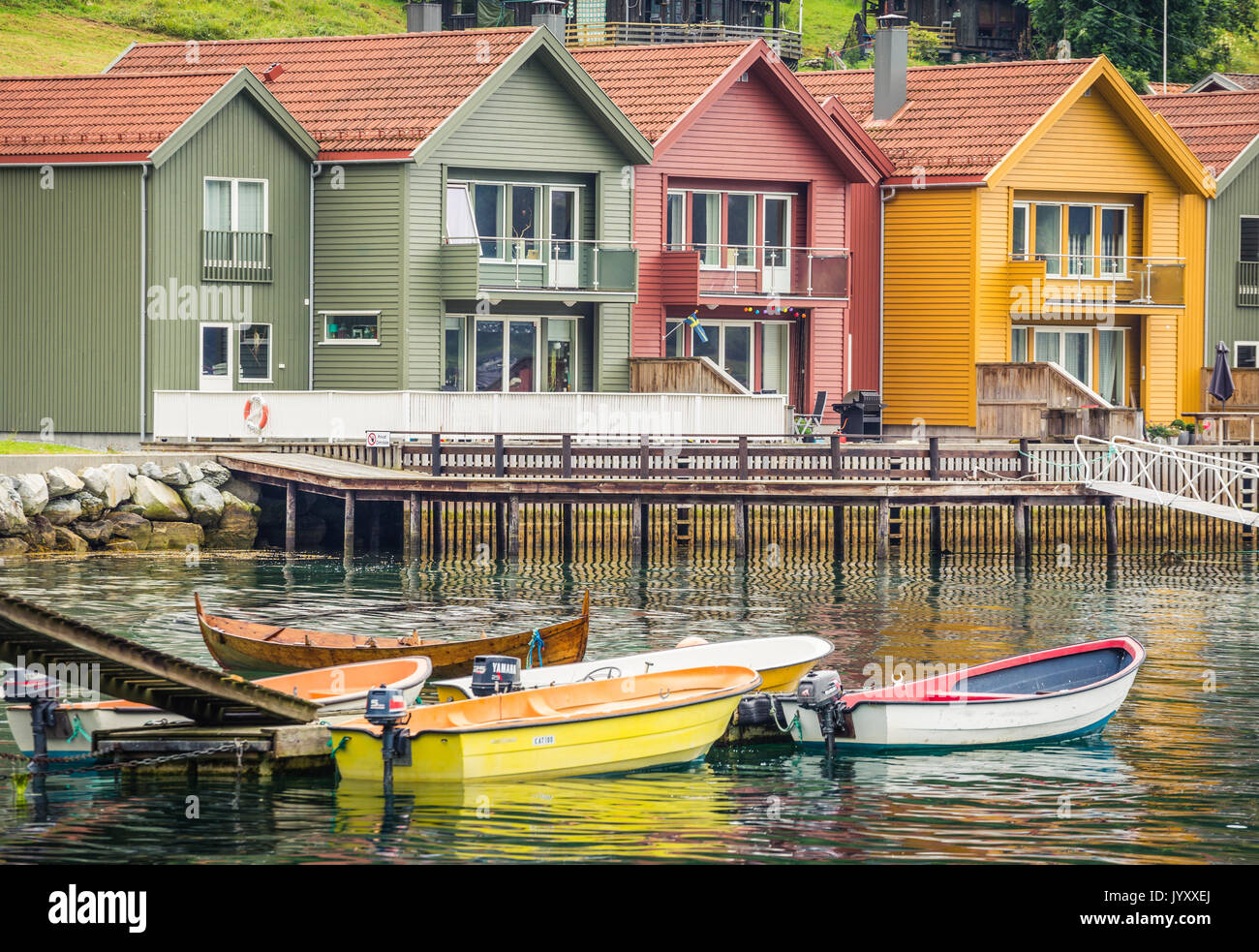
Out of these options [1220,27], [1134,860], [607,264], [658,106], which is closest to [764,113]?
[658,106]

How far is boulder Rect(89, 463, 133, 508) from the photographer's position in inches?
1547

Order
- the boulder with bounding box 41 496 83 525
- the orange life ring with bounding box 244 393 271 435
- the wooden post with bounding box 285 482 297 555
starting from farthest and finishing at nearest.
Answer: the orange life ring with bounding box 244 393 271 435, the wooden post with bounding box 285 482 297 555, the boulder with bounding box 41 496 83 525

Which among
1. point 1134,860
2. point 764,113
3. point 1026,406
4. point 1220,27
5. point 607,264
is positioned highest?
point 1220,27

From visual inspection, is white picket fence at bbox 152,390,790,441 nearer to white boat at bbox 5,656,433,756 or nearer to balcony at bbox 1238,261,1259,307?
white boat at bbox 5,656,433,756

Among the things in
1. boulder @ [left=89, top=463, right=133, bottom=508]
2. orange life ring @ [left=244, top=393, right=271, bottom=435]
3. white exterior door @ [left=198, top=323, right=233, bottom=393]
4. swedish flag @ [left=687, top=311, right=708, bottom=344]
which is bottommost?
boulder @ [left=89, top=463, right=133, bottom=508]

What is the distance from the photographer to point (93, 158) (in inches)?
1742

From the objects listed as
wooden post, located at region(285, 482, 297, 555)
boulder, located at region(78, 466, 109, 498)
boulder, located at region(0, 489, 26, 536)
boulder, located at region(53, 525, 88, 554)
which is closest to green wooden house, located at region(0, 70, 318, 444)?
boulder, located at region(78, 466, 109, 498)

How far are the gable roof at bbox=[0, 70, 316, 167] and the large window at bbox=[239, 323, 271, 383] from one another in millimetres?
4342

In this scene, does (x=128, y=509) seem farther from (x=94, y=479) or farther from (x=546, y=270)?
(x=546, y=270)

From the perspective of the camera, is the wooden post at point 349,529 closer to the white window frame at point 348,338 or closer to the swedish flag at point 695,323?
the white window frame at point 348,338

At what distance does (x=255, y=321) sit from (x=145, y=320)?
2658 millimetres

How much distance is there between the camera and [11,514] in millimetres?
37812

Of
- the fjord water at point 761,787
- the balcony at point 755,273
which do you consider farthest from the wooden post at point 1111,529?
the balcony at point 755,273
